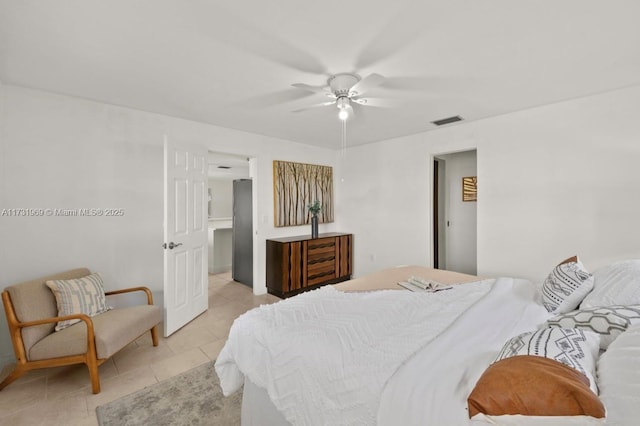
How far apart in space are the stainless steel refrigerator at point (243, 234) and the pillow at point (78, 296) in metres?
2.29

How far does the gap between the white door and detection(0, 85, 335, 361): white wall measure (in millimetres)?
368

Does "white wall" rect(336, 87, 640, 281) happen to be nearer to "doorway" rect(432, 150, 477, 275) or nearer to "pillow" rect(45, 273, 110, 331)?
"doorway" rect(432, 150, 477, 275)

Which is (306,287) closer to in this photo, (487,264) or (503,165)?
(487,264)

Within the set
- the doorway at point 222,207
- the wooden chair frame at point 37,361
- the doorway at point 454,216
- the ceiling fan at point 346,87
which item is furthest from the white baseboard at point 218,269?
the ceiling fan at point 346,87

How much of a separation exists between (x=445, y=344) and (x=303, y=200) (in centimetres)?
388

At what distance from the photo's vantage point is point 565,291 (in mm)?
1745

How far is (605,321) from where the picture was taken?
1.21 meters

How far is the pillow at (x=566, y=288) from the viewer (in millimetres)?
1690

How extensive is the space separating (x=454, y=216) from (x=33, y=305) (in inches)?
221

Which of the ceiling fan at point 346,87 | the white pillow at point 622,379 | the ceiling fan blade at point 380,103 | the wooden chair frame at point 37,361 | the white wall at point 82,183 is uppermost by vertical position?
the ceiling fan blade at point 380,103

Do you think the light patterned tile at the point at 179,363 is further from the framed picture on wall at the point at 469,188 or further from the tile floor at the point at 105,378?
the framed picture on wall at the point at 469,188

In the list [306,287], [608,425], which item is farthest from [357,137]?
[608,425]

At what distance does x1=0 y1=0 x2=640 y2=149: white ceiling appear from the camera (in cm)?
162

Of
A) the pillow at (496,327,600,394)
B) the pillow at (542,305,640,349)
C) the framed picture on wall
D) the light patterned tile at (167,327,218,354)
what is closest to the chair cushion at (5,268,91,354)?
the light patterned tile at (167,327,218,354)
